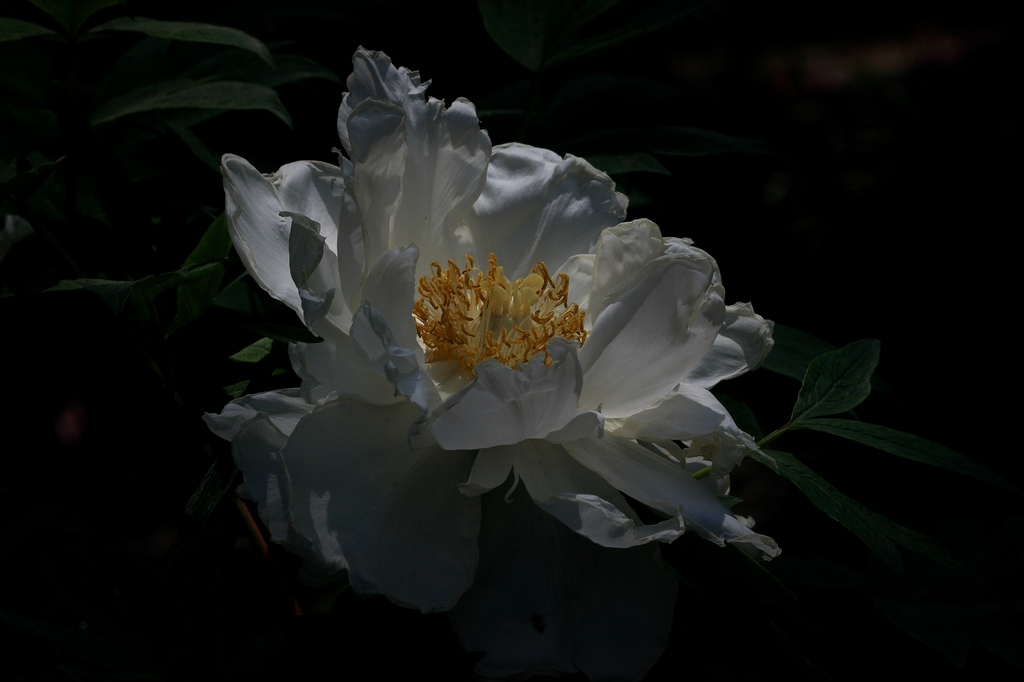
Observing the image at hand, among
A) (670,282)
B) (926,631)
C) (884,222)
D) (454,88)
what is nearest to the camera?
(670,282)

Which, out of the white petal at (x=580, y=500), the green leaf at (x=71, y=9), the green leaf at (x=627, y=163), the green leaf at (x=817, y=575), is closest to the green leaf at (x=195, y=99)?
the green leaf at (x=71, y=9)

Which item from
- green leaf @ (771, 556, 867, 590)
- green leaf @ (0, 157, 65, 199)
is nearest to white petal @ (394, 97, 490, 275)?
green leaf @ (0, 157, 65, 199)

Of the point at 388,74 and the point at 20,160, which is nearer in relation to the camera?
the point at 388,74

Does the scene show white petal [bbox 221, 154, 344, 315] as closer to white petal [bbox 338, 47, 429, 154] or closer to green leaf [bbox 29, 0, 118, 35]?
white petal [bbox 338, 47, 429, 154]

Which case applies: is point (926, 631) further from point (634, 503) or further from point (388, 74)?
point (388, 74)

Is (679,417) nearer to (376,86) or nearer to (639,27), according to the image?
(376,86)

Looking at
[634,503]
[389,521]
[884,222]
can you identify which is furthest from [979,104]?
[389,521]

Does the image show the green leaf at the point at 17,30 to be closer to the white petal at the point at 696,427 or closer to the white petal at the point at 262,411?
the white petal at the point at 262,411
